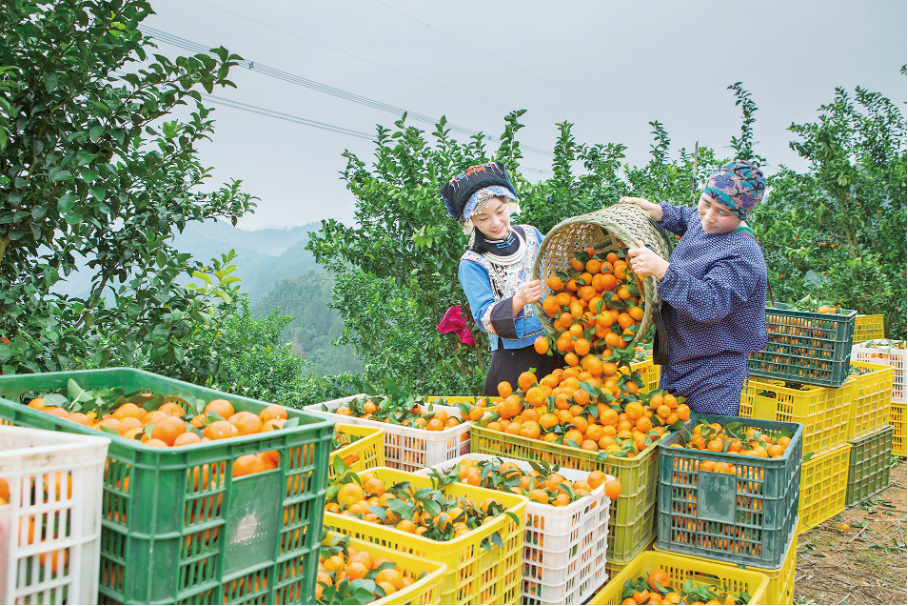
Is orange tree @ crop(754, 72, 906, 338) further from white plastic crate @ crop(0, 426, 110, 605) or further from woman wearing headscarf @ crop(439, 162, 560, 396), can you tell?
white plastic crate @ crop(0, 426, 110, 605)

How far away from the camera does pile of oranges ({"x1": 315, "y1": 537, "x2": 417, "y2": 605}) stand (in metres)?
1.52

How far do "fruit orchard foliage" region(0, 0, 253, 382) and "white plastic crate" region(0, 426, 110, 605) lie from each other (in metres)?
1.18

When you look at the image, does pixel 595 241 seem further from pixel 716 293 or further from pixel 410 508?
pixel 410 508

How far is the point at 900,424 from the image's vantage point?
532 cm

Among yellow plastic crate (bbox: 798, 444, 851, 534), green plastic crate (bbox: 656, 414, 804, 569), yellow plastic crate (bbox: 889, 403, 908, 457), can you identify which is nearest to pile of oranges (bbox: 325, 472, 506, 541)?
green plastic crate (bbox: 656, 414, 804, 569)

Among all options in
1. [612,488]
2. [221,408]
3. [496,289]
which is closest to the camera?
[221,408]

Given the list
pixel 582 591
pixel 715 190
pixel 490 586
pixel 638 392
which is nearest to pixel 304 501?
pixel 490 586

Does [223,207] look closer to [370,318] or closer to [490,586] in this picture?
[490,586]

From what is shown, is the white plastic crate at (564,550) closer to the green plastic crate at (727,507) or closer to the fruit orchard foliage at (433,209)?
the green plastic crate at (727,507)

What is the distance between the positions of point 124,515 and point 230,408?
0.43m

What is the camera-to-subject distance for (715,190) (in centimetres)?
249

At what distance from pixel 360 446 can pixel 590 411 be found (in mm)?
904

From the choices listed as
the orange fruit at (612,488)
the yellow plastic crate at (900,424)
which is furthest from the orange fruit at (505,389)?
the yellow plastic crate at (900,424)

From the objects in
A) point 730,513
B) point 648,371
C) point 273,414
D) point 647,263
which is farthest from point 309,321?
point 273,414
